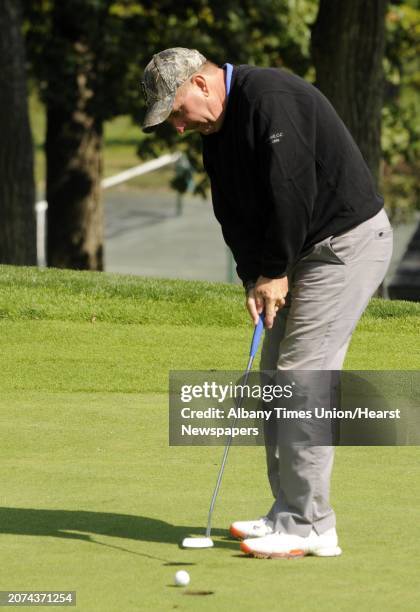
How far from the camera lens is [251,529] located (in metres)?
5.20

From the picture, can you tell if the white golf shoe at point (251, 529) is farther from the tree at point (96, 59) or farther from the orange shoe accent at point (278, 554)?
the tree at point (96, 59)

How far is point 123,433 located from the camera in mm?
6844

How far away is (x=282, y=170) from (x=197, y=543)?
4.44 ft

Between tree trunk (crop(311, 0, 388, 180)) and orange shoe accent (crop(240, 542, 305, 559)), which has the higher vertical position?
tree trunk (crop(311, 0, 388, 180))

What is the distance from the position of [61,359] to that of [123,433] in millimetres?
2006

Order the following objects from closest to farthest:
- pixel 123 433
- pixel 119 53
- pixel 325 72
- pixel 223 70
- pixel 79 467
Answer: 1. pixel 223 70
2. pixel 79 467
3. pixel 123 433
4. pixel 325 72
5. pixel 119 53

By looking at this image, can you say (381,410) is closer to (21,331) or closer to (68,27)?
(21,331)

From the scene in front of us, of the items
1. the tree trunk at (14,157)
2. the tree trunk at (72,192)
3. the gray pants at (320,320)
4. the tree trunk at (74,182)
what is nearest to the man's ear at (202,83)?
the gray pants at (320,320)

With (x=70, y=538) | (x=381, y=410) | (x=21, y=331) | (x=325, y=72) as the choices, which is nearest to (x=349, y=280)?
(x=70, y=538)

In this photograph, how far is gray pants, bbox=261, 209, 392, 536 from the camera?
510cm

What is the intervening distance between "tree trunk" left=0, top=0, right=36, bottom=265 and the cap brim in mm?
13007

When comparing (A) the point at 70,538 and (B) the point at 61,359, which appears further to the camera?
(B) the point at 61,359

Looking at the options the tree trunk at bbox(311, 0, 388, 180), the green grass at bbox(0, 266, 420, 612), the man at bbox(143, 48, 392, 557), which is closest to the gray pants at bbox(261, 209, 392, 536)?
the man at bbox(143, 48, 392, 557)

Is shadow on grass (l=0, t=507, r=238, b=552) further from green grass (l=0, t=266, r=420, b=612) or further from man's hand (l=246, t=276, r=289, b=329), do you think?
man's hand (l=246, t=276, r=289, b=329)
